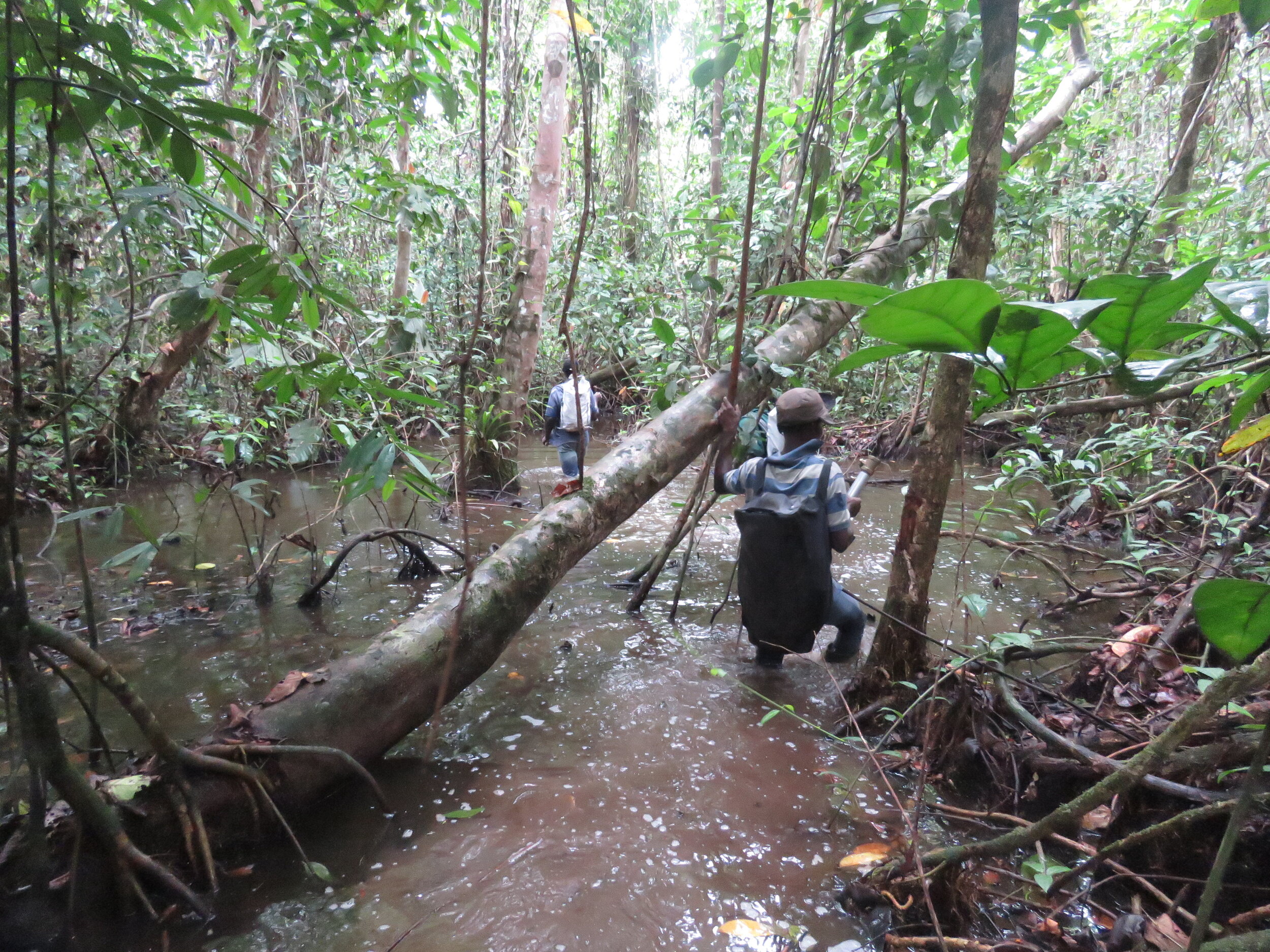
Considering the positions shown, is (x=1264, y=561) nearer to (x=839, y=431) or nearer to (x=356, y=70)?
(x=356, y=70)

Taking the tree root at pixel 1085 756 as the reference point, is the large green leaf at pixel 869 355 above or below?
above

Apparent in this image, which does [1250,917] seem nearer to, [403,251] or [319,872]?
Answer: [319,872]

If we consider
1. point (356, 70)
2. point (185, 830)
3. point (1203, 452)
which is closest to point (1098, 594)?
point (1203, 452)

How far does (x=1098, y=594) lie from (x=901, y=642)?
70.7 inches

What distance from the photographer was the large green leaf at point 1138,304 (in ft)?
1.85

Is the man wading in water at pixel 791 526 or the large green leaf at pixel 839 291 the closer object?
the large green leaf at pixel 839 291

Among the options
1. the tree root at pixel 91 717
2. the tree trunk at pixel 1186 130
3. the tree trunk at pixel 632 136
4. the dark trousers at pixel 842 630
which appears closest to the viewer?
the tree root at pixel 91 717

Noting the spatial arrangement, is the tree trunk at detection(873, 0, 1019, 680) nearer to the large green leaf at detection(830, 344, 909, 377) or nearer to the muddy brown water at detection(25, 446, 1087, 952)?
the muddy brown water at detection(25, 446, 1087, 952)

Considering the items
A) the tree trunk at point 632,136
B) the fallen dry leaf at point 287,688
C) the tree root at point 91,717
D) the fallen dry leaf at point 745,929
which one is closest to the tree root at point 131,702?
the tree root at point 91,717

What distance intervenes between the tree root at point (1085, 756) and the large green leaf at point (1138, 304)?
1.34m

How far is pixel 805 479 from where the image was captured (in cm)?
283

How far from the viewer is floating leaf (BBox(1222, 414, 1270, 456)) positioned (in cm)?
81

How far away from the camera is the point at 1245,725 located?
1.69m

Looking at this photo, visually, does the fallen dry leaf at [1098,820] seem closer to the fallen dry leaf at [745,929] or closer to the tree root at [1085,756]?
the tree root at [1085,756]
